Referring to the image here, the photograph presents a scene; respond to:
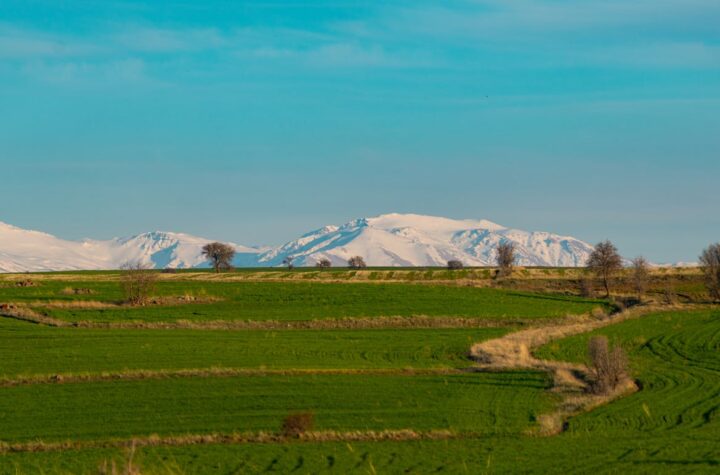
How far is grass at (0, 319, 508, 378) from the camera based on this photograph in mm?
54594

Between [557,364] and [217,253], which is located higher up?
[217,253]

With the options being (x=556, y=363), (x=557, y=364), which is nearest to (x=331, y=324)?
(x=556, y=363)

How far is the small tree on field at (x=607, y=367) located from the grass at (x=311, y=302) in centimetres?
4012

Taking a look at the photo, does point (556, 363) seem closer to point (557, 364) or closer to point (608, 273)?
point (557, 364)

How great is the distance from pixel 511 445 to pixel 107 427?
17.0m

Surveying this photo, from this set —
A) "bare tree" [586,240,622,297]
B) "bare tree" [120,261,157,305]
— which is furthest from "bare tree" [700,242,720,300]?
"bare tree" [120,261,157,305]

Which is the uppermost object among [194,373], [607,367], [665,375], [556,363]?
[607,367]

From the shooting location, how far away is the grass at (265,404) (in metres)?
36.7

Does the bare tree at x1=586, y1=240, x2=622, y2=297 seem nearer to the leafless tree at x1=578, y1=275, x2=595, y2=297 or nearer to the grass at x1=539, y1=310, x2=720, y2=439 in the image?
the leafless tree at x1=578, y1=275, x2=595, y2=297

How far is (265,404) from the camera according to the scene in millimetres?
41406

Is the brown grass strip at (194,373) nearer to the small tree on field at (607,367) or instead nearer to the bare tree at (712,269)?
the small tree on field at (607,367)

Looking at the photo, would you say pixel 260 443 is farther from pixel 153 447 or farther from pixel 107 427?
pixel 107 427

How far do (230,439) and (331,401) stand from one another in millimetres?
8759

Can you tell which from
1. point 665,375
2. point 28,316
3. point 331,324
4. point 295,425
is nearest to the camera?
point 295,425
